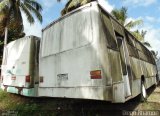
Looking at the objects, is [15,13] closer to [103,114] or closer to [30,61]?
[30,61]

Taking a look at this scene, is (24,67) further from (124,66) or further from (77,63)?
(124,66)

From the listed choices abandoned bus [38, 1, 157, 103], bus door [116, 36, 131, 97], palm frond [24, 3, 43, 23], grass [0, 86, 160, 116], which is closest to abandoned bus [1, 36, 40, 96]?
grass [0, 86, 160, 116]

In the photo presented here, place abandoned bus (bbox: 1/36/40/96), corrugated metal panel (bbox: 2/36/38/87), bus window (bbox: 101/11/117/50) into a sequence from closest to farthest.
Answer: bus window (bbox: 101/11/117/50), abandoned bus (bbox: 1/36/40/96), corrugated metal panel (bbox: 2/36/38/87)

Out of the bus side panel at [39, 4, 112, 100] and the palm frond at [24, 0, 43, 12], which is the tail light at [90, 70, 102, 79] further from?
the palm frond at [24, 0, 43, 12]

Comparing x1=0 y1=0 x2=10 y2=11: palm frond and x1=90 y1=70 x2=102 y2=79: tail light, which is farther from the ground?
x1=0 y1=0 x2=10 y2=11: palm frond

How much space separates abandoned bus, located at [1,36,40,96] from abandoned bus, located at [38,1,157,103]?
151 centimetres

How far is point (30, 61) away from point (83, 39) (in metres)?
4.06

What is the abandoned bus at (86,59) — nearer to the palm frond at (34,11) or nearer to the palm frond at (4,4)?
the palm frond at (4,4)

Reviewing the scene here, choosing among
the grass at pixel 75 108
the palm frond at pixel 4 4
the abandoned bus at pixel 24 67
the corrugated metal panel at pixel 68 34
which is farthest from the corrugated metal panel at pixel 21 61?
the palm frond at pixel 4 4

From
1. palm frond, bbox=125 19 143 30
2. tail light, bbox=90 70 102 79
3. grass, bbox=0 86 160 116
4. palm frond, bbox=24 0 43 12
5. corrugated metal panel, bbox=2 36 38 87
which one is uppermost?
palm frond, bbox=24 0 43 12

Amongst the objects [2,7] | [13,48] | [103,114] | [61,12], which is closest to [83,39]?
[103,114]

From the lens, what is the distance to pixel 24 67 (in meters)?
10.4

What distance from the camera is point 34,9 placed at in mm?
28797

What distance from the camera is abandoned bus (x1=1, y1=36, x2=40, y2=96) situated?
10.1 metres
